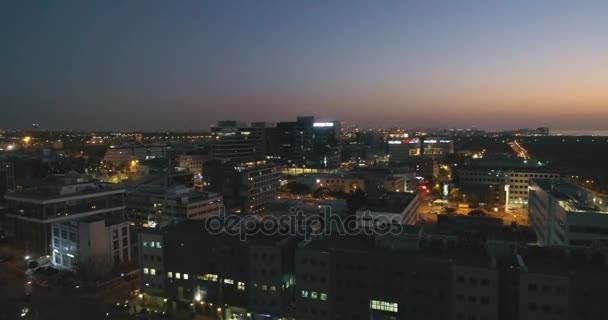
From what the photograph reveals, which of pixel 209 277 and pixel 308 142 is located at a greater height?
pixel 308 142

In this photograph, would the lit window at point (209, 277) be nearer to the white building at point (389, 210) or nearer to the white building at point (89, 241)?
the white building at point (89, 241)

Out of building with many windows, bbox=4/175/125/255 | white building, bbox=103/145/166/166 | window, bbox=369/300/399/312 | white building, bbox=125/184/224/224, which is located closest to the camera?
window, bbox=369/300/399/312

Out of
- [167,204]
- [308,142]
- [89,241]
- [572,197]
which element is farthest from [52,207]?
[308,142]

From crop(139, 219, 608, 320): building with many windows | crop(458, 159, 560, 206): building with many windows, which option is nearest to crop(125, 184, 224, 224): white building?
crop(139, 219, 608, 320): building with many windows

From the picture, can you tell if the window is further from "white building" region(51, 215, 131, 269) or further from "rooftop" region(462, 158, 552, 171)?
"rooftop" region(462, 158, 552, 171)

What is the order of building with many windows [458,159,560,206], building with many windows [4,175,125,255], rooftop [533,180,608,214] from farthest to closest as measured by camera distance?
building with many windows [458,159,560,206] → building with many windows [4,175,125,255] → rooftop [533,180,608,214]

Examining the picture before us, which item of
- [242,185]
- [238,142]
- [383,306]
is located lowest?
[383,306]

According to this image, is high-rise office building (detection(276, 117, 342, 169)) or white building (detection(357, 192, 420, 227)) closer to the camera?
white building (detection(357, 192, 420, 227))

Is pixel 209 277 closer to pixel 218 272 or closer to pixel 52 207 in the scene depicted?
pixel 218 272
